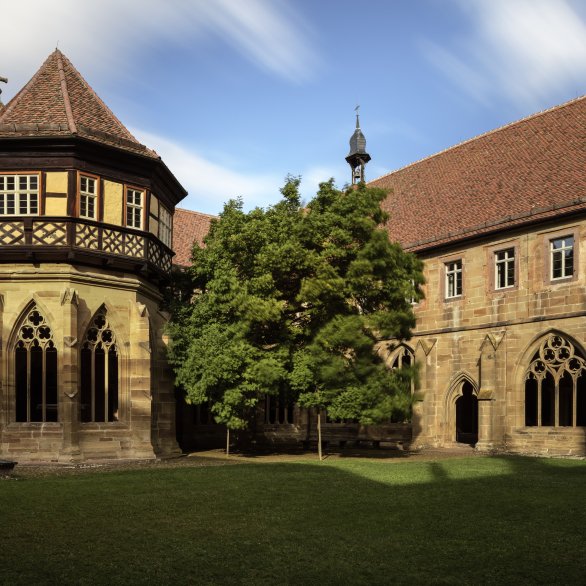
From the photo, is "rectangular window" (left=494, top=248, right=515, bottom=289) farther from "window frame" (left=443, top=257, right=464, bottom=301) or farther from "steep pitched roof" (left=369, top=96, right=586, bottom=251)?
"window frame" (left=443, top=257, right=464, bottom=301)

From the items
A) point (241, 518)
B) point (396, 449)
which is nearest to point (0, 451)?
point (241, 518)

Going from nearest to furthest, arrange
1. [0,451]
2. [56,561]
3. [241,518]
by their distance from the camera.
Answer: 1. [56,561]
2. [241,518]
3. [0,451]

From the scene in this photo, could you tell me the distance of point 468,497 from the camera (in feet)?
42.7

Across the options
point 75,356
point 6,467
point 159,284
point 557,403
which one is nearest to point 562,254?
point 557,403

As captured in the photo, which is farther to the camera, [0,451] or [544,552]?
[0,451]

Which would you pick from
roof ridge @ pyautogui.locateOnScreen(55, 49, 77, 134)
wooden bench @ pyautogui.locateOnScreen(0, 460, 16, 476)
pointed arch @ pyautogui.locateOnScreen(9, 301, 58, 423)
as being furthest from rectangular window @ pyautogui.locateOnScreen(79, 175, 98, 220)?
wooden bench @ pyautogui.locateOnScreen(0, 460, 16, 476)

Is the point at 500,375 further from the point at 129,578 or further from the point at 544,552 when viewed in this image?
the point at 129,578

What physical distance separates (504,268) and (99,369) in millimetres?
13584

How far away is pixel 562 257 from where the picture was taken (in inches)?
922

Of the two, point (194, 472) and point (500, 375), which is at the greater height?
point (500, 375)

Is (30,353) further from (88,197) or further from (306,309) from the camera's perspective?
(306,309)

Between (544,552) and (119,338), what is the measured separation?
1458 centimetres

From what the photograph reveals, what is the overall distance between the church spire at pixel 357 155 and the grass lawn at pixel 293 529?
28.2 metres

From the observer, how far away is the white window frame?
26.8 metres
